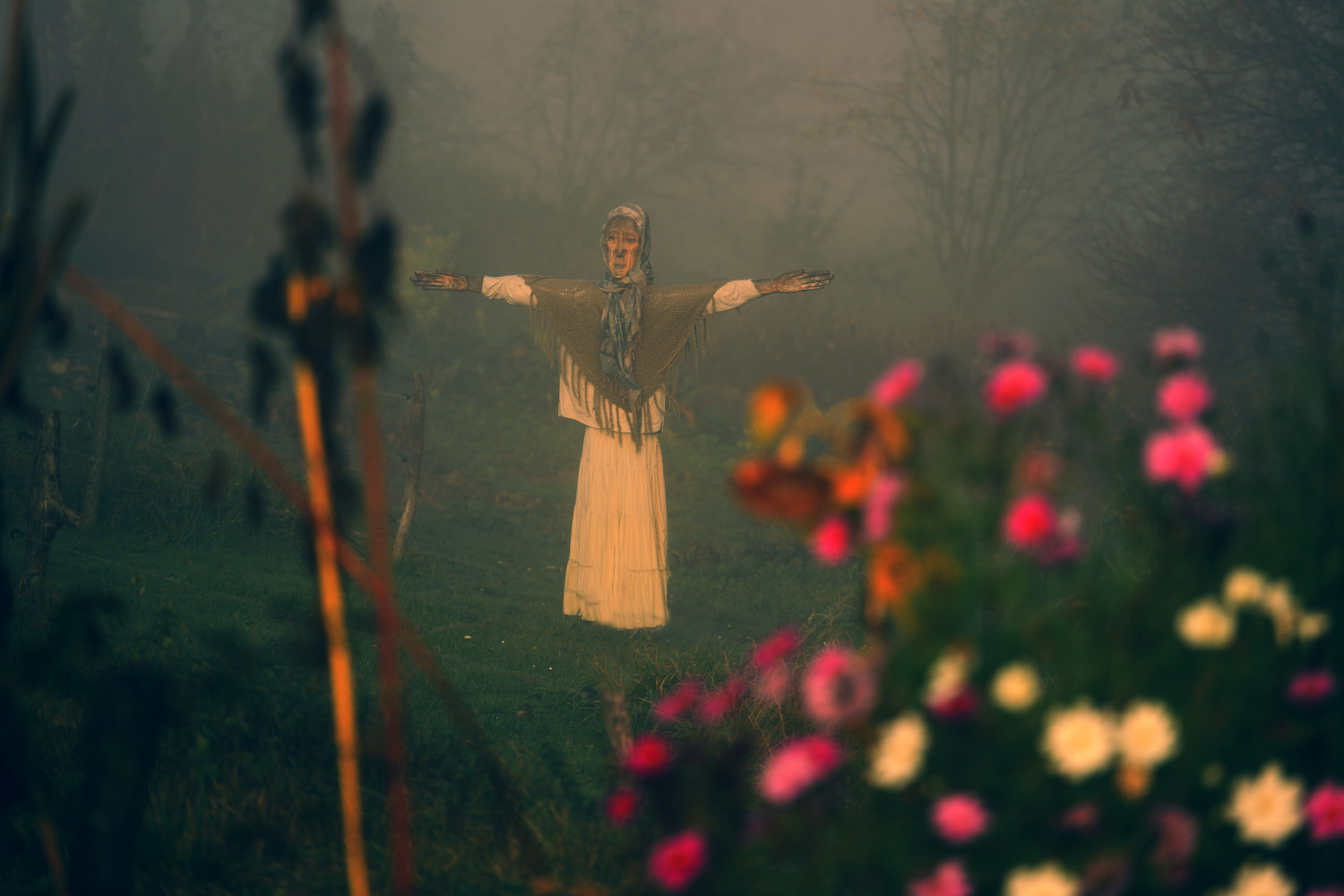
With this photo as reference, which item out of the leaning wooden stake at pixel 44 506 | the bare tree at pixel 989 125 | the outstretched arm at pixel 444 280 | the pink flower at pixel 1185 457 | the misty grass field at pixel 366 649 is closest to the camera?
the pink flower at pixel 1185 457

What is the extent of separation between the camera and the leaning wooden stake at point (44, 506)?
4.72 meters

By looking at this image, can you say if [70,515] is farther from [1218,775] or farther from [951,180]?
[951,180]

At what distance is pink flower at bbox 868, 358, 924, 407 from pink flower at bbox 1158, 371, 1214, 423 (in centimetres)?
42

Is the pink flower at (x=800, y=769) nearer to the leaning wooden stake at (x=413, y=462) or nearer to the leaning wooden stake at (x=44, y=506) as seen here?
the leaning wooden stake at (x=44, y=506)

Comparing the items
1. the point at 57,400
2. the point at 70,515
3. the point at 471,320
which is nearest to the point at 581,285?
the point at 70,515

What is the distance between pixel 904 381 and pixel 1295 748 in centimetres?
92

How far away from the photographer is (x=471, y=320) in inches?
615

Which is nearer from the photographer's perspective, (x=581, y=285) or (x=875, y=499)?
(x=875, y=499)

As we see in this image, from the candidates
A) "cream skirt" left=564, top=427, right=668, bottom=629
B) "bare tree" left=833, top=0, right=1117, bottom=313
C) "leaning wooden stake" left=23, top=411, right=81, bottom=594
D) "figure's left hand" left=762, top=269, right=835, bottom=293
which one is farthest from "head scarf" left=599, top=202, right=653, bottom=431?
"bare tree" left=833, top=0, right=1117, bottom=313

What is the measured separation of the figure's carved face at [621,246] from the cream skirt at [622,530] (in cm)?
94

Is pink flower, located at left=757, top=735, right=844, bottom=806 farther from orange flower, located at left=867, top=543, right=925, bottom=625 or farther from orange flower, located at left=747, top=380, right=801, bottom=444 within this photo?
orange flower, located at left=747, top=380, right=801, bottom=444

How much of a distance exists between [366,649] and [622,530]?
152 centimetres

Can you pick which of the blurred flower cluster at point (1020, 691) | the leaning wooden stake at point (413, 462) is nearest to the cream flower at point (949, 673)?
the blurred flower cluster at point (1020, 691)

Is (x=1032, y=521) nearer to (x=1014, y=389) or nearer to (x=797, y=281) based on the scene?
(x=1014, y=389)
